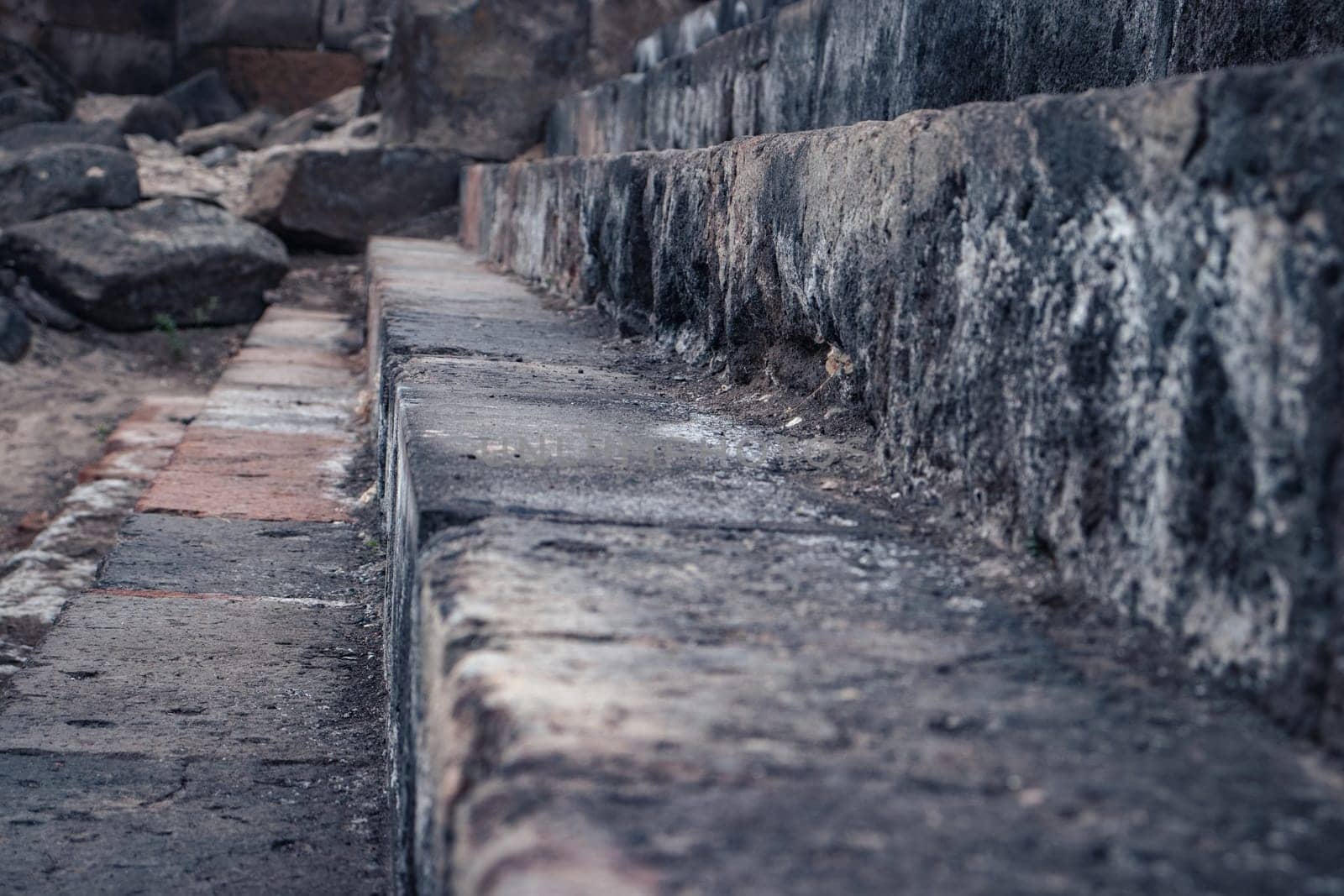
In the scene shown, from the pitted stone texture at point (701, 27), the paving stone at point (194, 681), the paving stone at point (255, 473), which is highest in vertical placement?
the pitted stone texture at point (701, 27)

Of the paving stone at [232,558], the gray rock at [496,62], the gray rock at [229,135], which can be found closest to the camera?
the paving stone at [232,558]

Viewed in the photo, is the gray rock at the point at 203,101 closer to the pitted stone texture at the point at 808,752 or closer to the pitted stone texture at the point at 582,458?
the pitted stone texture at the point at 582,458

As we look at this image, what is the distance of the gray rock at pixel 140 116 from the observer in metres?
11.5

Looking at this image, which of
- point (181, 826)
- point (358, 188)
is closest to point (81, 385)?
point (358, 188)

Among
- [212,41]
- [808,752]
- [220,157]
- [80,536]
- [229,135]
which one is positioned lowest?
[80,536]

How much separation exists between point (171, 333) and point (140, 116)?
207 inches

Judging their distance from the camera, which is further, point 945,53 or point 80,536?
point 80,536

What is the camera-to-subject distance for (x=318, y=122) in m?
11.0

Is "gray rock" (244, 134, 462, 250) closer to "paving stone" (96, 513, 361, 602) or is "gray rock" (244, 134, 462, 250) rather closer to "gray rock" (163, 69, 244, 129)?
"gray rock" (163, 69, 244, 129)

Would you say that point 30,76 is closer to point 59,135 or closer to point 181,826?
point 59,135

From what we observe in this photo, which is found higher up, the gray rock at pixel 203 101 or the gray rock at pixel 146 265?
the gray rock at pixel 203 101

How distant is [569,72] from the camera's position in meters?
8.66

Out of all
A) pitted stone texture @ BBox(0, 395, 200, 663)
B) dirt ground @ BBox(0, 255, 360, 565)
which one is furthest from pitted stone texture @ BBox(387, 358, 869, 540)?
dirt ground @ BBox(0, 255, 360, 565)

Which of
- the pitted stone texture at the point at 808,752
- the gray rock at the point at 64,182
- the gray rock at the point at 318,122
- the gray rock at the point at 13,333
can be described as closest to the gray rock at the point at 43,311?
the gray rock at the point at 13,333
